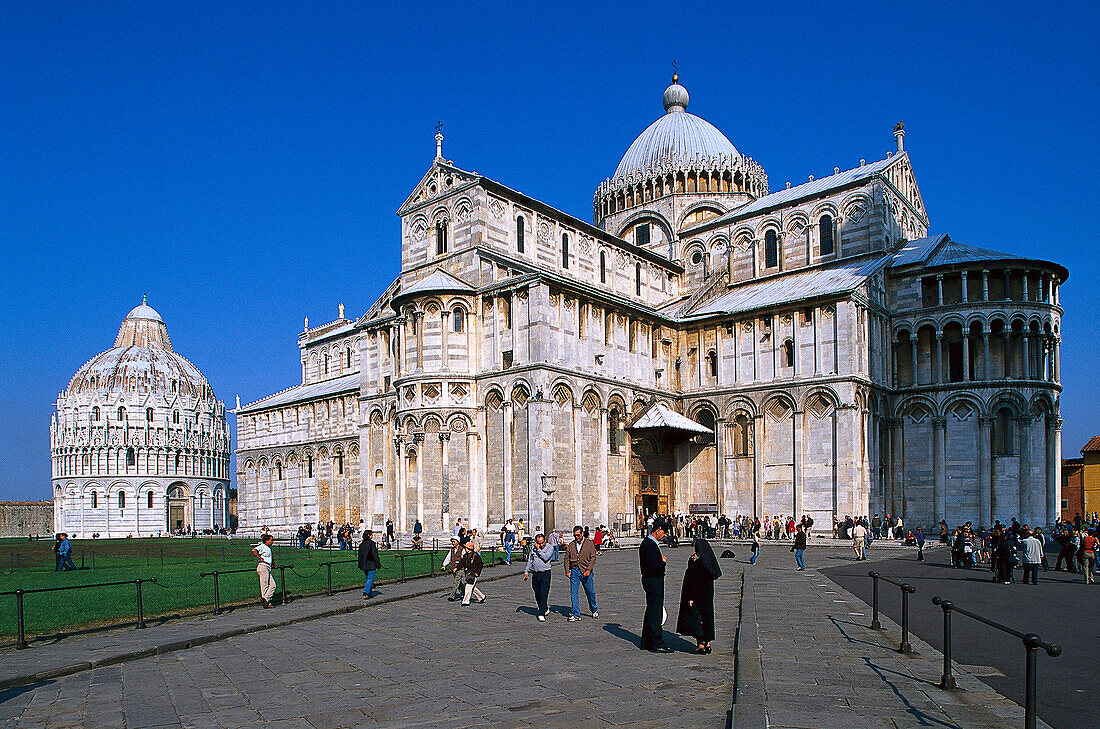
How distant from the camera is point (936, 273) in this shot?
139 feet

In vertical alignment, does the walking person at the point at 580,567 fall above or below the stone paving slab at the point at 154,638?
above

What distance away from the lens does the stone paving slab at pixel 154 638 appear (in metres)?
11.3

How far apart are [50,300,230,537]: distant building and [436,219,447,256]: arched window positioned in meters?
72.1

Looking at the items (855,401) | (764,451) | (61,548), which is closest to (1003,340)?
(855,401)

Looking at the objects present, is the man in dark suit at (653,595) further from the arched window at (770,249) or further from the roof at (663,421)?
the arched window at (770,249)

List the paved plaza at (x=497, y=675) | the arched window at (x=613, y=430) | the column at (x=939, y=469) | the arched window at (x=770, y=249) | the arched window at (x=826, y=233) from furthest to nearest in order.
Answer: the arched window at (x=770, y=249), the arched window at (x=826, y=233), the arched window at (x=613, y=430), the column at (x=939, y=469), the paved plaza at (x=497, y=675)

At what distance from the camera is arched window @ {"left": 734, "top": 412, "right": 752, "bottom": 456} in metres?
43.6

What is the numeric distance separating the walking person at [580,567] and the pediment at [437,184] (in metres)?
27.9

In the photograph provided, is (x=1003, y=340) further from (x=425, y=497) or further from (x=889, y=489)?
(x=425, y=497)

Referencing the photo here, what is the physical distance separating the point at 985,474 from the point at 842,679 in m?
35.2

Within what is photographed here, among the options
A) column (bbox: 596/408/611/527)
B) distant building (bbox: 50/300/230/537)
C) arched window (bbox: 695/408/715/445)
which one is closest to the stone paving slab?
column (bbox: 596/408/611/527)

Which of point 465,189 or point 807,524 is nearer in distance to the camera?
point 807,524

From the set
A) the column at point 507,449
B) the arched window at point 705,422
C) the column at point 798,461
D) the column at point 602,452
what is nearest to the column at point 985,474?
the column at point 798,461

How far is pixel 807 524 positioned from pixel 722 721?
31.7m
